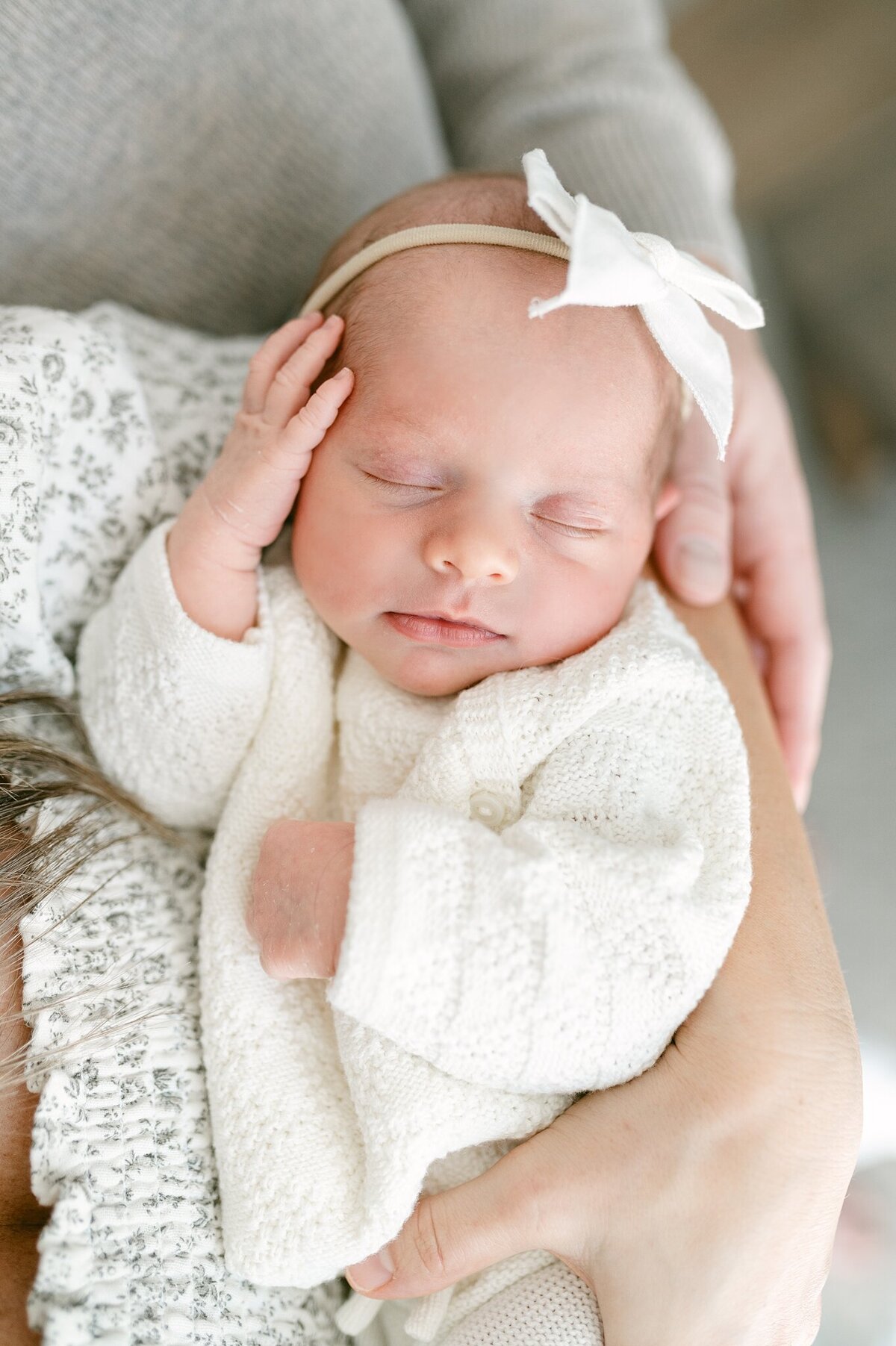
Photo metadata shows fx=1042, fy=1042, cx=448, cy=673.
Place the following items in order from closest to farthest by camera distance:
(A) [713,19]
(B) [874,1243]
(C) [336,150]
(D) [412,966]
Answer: (D) [412,966]
(C) [336,150]
(B) [874,1243]
(A) [713,19]

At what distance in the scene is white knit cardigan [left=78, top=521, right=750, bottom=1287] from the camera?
824 mm

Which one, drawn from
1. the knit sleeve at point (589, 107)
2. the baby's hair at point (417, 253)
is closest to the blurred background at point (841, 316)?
the knit sleeve at point (589, 107)

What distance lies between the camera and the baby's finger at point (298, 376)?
103cm

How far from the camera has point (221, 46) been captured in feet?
4.00

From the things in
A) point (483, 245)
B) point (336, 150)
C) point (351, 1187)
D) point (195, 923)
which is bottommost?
point (351, 1187)

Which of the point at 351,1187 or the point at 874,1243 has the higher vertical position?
the point at 351,1187

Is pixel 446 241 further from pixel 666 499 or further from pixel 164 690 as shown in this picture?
pixel 164 690

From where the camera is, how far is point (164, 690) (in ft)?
3.41

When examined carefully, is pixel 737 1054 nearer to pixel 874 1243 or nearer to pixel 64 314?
pixel 64 314

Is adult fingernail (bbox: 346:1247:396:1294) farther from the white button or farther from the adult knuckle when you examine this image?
the adult knuckle

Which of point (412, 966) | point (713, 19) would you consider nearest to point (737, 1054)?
point (412, 966)

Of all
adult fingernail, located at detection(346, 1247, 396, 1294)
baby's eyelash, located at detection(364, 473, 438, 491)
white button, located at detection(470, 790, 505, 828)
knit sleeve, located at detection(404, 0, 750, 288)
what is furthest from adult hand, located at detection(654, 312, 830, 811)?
adult fingernail, located at detection(346, 1247, 396, 1294)

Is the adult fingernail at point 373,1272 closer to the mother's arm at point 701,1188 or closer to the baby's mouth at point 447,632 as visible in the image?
the mother's arm at point 701,1188

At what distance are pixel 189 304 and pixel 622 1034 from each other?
1.05 metres
